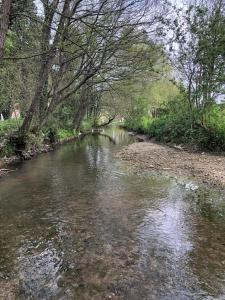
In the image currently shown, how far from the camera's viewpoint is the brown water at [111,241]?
394 centimetres

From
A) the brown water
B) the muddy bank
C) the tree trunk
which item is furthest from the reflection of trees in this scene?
the tree trunk

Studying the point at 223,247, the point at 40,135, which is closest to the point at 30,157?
the point at 40,135

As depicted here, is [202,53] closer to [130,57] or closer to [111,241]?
[130,57]

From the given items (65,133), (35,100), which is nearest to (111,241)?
(35,100)

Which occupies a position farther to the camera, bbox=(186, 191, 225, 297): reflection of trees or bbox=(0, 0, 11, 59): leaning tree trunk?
bbox=(0, 0, 11, 59): leaning tree trunk

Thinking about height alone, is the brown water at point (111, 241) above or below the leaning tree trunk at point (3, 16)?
below

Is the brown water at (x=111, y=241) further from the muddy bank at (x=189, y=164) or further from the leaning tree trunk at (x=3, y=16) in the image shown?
the leaning tree trunk at (x=3, y=16)

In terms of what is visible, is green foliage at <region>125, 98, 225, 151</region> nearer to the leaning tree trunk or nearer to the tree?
the tree

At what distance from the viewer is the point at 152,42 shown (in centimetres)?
1502

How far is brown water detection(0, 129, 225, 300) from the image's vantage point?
394 cm

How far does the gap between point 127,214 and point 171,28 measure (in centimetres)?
1269

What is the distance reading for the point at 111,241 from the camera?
530 cm

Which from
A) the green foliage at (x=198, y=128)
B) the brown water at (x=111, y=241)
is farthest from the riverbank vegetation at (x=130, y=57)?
the brown water at (x=111, y=241)

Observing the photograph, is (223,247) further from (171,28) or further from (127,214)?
(171,28)
